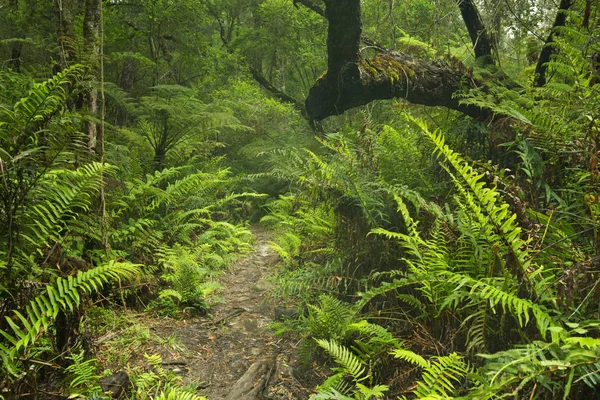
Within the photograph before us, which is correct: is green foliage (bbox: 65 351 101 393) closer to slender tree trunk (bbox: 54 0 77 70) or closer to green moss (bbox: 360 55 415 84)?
slender tree trunk (bbox: 54 0 77 70)

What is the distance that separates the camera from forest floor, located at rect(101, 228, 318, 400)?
10.3ft

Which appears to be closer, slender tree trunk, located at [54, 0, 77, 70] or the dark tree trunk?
slender tree trunk, located at [54, 0, 77, 70]

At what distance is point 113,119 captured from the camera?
30.8 feet

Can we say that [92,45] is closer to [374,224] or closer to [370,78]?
[370,78]

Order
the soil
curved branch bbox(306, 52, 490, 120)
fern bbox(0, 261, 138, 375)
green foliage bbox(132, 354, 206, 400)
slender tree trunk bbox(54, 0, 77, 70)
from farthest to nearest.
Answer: curved branch bbox(306, 52, 490, 120) → slender tree trunk bbox(54, 0, 77, 70) → the soil → green foliage bbox(132, 354, 206, 400) → fern bbox(0, 261, 138, 375)

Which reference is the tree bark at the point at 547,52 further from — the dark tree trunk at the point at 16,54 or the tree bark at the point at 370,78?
the dark tree trunk at the point at 16,54

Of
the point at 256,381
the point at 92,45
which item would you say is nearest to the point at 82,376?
the point at 256,381

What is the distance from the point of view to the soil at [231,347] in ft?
10.3

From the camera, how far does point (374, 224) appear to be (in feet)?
11.7

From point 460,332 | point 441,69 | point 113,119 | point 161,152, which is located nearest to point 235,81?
point 113,119

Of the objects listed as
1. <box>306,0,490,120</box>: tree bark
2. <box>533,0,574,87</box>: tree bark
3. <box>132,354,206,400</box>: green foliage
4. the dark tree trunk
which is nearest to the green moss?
<box>306,0,490,120</box>: tree bark

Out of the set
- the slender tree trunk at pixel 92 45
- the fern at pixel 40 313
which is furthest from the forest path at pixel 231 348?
the slender tree trunk at pixel 92 45

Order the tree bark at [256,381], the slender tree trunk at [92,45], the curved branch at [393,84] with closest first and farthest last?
the tree bark at [256,381] → the slender tree trunk at [92,45] → the curved branch at [393,84]

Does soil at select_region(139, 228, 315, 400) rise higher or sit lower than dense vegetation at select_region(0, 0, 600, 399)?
lower
